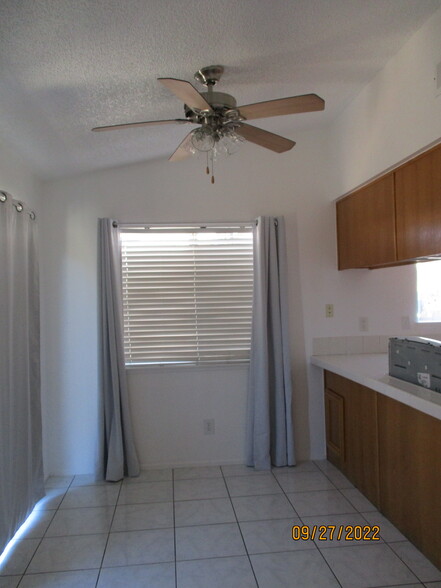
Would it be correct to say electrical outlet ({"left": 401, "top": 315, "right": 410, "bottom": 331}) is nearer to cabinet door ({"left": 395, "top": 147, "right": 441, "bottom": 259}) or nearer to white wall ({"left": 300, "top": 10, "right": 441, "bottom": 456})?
white wall ({"left": 300, "top": 10, "right": 441, "bottom": 456})

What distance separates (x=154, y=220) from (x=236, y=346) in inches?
48.2

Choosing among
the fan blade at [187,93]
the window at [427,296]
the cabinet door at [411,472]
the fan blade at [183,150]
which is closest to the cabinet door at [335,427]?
the cabinet door at [411,472]

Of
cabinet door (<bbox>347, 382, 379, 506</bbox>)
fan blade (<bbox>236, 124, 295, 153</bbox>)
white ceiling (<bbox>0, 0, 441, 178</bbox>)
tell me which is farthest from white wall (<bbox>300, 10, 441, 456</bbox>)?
fan blade (<bbox>236, 124, 295, 153</bbox>)

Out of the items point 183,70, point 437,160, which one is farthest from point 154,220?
point 437,160

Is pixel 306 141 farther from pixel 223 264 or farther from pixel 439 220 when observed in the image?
pixel 439 220

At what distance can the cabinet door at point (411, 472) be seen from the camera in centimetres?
222

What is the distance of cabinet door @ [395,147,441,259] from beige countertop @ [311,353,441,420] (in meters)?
0.74

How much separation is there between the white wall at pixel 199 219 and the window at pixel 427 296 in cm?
8

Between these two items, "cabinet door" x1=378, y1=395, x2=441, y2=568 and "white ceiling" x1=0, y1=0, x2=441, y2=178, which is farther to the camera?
"cabinet door" x1=378, y1=395, x2=441, y2=568

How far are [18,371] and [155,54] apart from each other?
1.91 metres

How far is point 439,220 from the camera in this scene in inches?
91.2

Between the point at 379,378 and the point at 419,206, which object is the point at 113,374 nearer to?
the point at 379,378

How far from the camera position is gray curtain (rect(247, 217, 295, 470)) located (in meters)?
3.50

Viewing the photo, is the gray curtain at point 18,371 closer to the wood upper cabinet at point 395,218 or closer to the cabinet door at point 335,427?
the cabinet door at point 335,427
